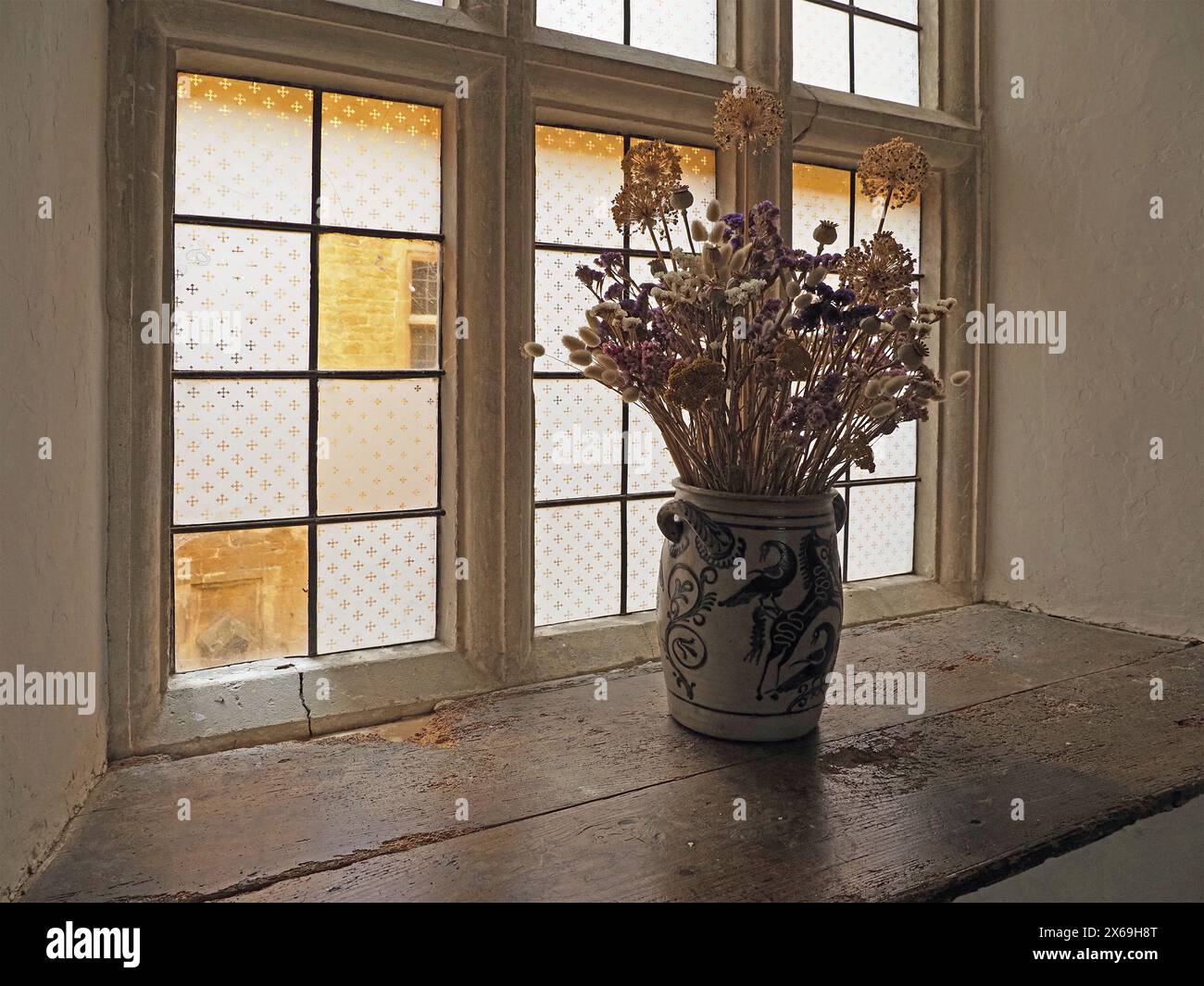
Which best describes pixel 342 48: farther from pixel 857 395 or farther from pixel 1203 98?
pixel 1203 98

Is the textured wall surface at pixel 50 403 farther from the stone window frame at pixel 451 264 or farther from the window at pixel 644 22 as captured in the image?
the window at pixel 644 22

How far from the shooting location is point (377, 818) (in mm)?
1368

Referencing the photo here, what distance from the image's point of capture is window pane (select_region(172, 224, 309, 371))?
5.77 ft

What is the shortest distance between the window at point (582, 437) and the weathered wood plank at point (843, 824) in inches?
28.2

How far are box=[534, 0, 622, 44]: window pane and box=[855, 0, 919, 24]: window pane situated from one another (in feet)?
2.70

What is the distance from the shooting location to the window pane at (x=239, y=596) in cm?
177

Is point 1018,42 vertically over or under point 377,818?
over

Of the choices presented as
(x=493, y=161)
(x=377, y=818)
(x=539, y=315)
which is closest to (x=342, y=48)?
(x=493, y=161)

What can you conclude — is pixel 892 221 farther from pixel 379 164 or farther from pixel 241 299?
pixel 241 299

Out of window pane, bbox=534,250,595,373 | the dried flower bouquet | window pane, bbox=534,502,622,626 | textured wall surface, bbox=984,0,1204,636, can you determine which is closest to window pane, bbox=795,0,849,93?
textured wall surface, bbox=984,0,1204,636

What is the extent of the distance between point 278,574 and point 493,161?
0.91 m

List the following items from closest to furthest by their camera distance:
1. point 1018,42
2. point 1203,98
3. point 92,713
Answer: point 92,713 < point 1203,98 < point 1018,42

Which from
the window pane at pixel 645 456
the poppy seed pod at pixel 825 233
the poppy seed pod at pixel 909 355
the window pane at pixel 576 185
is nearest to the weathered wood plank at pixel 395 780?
the window pane at pixel 645 456

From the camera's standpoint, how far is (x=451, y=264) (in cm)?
198
